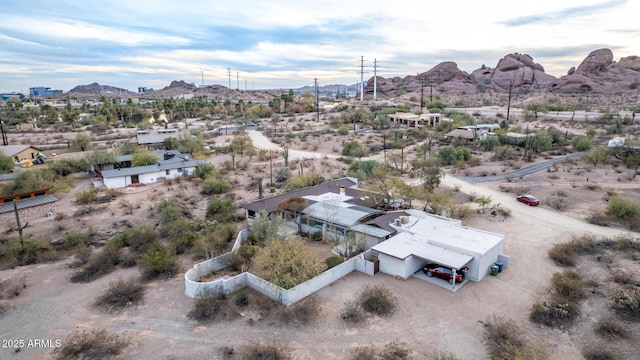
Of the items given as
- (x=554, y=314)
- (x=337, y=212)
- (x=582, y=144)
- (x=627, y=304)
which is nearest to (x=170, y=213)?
(x=337, y=212)

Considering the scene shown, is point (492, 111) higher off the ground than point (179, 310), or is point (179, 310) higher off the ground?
point (492, 111)

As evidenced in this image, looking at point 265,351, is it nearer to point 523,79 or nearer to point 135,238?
point 135,238

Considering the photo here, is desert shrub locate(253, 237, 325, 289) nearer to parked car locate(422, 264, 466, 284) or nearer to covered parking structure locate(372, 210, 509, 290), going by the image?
covered parking structure locate(372, 210, 509, 290)

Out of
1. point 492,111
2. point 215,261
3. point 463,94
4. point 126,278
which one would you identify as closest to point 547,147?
point 492,111

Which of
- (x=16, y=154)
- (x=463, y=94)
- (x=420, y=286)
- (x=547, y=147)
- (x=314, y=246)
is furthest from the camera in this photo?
(x=463, y=94)

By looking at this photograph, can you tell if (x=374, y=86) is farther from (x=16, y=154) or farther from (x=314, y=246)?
(x=314, y=246)

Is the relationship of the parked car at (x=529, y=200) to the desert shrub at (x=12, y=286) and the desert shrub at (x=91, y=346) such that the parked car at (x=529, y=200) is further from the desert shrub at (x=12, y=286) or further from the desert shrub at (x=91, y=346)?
the desert shrub at (x=12, y=286)
